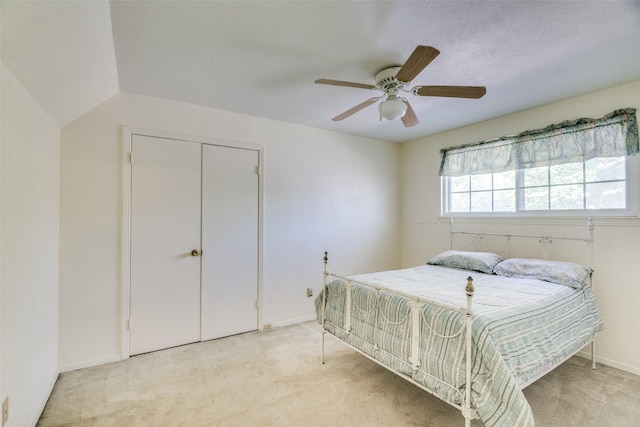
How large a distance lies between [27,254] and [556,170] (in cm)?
438

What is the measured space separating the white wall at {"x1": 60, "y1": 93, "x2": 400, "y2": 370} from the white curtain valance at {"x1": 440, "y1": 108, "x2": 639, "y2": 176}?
1210 millimetres

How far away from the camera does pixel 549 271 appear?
2592mm

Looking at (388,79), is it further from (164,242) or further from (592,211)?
(164,242)

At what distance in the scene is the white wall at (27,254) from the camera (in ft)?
4.91

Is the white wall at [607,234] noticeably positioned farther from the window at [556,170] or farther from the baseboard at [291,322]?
the baseboard at [291,322]

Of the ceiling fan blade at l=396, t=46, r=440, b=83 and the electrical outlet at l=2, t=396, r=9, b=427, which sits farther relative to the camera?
the ceiling fan blade at l=396, t=46, r=440, b=83

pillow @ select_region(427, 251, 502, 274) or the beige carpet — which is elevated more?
pillow @ select_region(427, 251, 502, 274)

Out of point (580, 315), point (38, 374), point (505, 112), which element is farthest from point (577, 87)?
point (38, 374)

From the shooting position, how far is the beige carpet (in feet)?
6.28

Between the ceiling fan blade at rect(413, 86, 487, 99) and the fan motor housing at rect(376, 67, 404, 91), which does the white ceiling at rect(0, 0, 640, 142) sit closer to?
the fan motor housing at rect(376, 67, 404, 91)

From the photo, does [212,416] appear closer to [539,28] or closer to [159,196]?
[159,196]

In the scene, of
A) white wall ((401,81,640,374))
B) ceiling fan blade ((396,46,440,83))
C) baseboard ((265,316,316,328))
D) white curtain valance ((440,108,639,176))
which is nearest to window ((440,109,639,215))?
white curtain valance ((440,108,639,176))

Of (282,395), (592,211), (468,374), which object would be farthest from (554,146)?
(282,395)

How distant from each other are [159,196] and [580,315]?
12.2 ft
